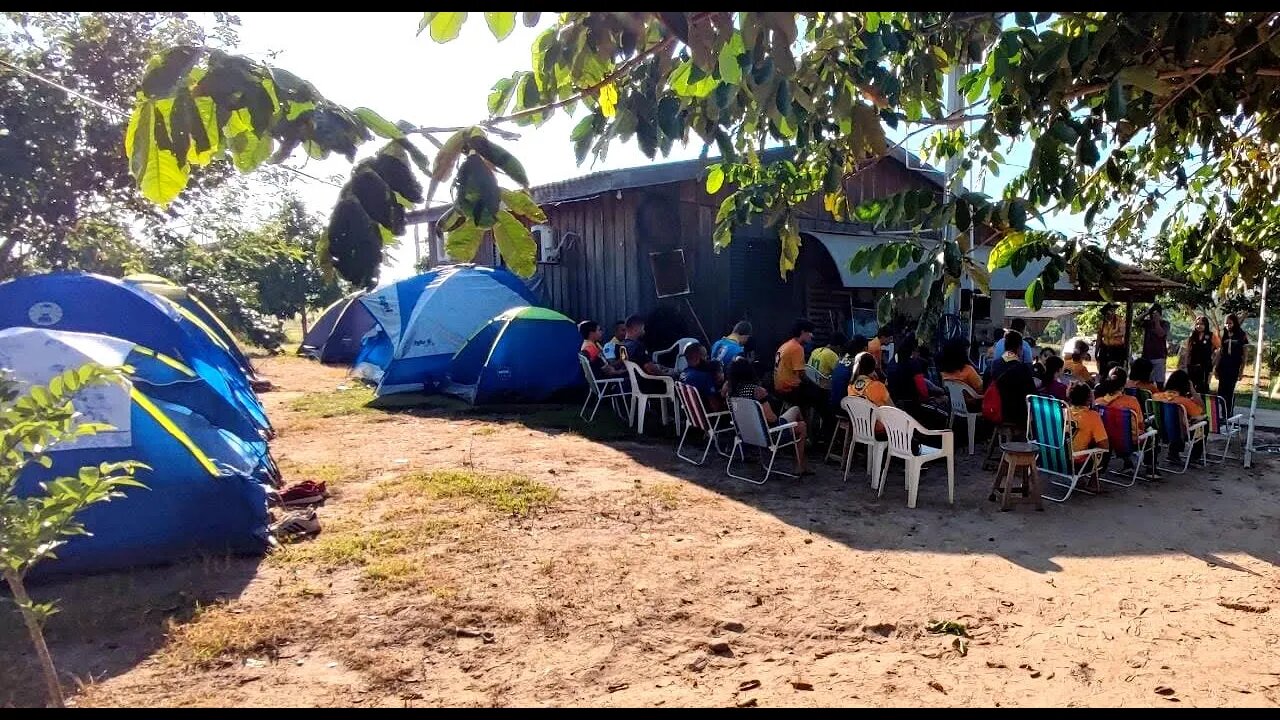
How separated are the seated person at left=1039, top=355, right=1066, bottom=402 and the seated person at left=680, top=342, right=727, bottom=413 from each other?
3269 millimetres

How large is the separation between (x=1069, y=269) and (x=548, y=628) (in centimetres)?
285

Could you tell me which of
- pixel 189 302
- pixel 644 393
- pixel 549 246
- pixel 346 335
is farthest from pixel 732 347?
pixel 346 335

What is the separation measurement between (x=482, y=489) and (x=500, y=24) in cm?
450

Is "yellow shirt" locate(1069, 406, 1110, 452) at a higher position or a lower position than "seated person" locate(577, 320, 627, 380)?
lower

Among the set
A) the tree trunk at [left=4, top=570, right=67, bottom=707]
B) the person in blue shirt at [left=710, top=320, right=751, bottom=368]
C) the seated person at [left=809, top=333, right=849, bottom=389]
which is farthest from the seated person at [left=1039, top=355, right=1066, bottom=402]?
the tree trunk at [left=4, top=570, right=67, bottom=707]

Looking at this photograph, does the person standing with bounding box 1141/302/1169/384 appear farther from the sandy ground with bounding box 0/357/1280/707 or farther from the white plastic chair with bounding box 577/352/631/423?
the white plastic chair with bounding box 577/352/631/423

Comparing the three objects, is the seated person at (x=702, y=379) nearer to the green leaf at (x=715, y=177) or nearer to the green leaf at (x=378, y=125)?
the green leaf at (x=715, y=177)

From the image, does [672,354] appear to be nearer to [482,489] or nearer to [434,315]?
[434,315]

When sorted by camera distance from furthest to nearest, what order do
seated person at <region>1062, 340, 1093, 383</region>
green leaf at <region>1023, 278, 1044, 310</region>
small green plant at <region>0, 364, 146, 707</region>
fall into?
seated person at <region>1062, 340, 1093, 383</region>, green leaf at <region>1023, 278, 1044, 310</region>, small green plant at <region>0, 364, 146, 707</region>

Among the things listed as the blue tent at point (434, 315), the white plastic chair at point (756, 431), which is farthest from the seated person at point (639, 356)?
the blue tent at point (434, 315)

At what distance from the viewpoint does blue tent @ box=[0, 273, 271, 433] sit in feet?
18.4

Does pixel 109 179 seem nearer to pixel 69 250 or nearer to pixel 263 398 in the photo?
pixel 69 250

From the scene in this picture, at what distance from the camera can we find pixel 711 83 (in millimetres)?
2623

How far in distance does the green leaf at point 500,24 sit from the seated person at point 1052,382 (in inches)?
274
